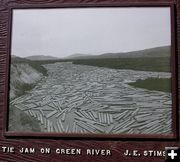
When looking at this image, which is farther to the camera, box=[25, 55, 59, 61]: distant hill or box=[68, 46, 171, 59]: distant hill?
box=[25, 55, 59, 61]: distant hill

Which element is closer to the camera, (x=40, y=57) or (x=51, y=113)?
(x=51, y=113)

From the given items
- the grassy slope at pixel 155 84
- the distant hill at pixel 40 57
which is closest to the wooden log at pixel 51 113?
the distant hill at pixel 40 57

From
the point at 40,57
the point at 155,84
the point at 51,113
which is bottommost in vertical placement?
the point at 51,113

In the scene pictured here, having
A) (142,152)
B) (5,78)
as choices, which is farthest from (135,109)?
(5,78)

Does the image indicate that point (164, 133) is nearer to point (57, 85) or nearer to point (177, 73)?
point (177, 73)

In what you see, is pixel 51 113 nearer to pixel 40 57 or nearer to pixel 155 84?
pixel 40 57

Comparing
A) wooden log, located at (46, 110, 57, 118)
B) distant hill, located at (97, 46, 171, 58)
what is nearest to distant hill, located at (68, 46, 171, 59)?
distant hill, located at (97, 46, 171, 58)

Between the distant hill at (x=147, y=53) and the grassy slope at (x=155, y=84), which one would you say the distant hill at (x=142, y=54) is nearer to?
the distant hill at (x=147, y=53)

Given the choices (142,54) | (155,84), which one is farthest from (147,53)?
(155,84)

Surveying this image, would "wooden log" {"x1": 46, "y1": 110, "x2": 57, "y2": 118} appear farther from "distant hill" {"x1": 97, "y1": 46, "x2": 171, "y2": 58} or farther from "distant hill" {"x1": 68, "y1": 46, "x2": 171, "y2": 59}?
"distant hill" {"x1": 97, "y1": 46, "x2": 171, "y2": 58}

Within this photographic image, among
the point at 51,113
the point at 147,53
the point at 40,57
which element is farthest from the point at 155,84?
the point at 40,57

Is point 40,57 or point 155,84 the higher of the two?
point 40,57
